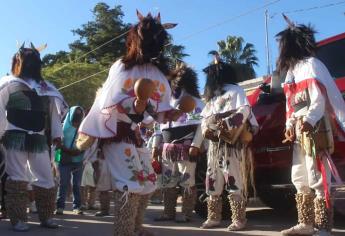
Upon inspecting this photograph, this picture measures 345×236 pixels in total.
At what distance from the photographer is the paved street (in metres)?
5.47

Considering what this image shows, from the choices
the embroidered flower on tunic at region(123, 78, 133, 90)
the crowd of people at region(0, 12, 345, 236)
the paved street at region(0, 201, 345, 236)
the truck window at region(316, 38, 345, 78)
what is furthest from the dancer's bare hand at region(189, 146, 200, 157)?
the embroidered flower on tunic at region(123, 78, 133, 90)

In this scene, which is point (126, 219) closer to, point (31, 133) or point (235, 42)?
point (31, 133)

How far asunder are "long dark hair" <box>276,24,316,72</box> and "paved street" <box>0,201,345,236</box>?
1.79m

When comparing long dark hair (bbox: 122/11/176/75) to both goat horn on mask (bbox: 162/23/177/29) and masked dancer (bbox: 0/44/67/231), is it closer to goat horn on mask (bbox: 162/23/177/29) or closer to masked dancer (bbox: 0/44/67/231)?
goat horn on mask (bbox: 162/23/177/29)

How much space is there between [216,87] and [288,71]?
3.47 feet

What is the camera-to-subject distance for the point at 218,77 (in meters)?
5.96

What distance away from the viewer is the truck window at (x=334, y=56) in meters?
5.57

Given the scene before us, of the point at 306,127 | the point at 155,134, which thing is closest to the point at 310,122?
the point at 306,127

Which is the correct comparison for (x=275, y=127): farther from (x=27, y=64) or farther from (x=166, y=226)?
(x=27, y=64)

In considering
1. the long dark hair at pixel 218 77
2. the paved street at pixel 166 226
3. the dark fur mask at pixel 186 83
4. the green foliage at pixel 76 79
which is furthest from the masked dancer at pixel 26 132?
the green foliage at pixel 76 79

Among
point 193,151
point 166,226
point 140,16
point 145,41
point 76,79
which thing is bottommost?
point 166,226

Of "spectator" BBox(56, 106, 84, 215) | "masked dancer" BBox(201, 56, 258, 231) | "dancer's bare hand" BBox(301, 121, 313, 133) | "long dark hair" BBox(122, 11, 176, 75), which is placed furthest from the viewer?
"spectator" BBox(56, 106, 84, 215)

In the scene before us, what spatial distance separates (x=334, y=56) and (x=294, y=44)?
809 millimetres

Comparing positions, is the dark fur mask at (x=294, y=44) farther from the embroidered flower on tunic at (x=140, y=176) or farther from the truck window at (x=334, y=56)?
the embroidered flower on tunic at (x=140, y=176)
